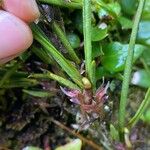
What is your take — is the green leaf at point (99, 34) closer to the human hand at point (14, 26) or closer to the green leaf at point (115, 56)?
the green leaf at point (115, 56)

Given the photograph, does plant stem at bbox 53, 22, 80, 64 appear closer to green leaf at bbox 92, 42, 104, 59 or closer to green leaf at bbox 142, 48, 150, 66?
green leaf at bbox 92, 42, 104, 59

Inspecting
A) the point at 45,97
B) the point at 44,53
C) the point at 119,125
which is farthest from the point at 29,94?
the point at 119,125

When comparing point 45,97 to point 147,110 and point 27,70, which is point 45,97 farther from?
point 147,110

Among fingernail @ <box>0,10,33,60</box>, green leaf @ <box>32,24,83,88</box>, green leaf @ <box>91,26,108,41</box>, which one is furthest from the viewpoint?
green leaf @ <box>91,26,108,41</box>

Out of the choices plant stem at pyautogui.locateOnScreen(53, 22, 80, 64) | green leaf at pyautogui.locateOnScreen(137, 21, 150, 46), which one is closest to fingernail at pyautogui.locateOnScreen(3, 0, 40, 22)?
plant stem at pyautogui.locateOnScreen(53, 22, 80, 64)

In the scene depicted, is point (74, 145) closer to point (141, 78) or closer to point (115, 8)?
point (141, 78)

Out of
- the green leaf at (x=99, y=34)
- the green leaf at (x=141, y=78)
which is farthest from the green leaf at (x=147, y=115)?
the green leaf at (x=99, y=34)
